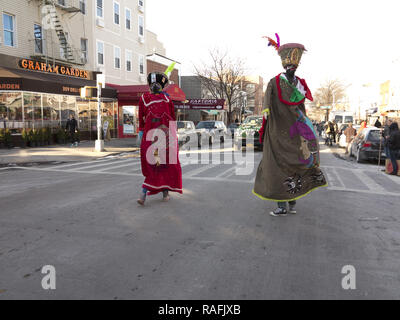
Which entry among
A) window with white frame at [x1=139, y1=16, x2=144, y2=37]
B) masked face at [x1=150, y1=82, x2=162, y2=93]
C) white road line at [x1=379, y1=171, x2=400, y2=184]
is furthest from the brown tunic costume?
window with white frame at [x1=139, y1=16, x2=144, y2=37]

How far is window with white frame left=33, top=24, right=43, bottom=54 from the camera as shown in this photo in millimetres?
19703

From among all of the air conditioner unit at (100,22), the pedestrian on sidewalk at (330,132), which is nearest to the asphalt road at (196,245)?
the pedestrian on sidewalk at (330,132)

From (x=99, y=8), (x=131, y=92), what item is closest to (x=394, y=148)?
(x=131, y=92)

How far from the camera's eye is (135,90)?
2384 cm

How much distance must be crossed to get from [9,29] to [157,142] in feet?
54.5

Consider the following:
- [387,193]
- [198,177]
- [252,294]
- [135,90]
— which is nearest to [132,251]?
[252,294]

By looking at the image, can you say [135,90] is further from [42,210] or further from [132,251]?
[132,251]

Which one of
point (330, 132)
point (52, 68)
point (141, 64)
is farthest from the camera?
point (141, 64)

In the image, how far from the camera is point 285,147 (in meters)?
5.07

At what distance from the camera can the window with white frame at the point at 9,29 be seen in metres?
18.0

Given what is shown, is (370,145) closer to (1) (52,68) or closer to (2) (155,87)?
(2) (155,87)

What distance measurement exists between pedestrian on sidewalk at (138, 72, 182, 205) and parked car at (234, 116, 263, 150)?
11.5m

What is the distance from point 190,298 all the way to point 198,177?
20.1 feet
